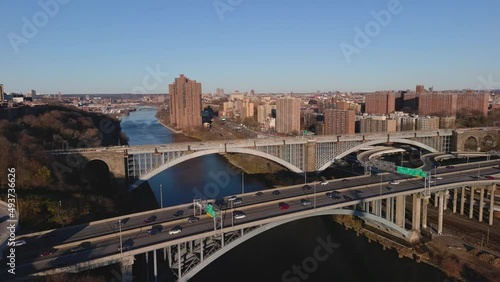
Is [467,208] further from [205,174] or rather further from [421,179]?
[205,174]

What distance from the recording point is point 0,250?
1151 cm

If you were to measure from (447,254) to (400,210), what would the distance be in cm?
280

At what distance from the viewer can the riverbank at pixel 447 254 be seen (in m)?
16.3

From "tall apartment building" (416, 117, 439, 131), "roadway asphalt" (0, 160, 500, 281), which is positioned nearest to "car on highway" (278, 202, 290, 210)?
"roadway asphalt" (0, 160, 500, 281)

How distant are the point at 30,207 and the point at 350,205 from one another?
1369cm

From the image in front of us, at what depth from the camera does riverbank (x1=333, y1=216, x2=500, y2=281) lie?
1631 centimetres

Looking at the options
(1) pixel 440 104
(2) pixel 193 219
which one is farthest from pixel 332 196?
(1) pixel 440 104

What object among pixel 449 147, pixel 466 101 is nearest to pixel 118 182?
→ pixel 449 147

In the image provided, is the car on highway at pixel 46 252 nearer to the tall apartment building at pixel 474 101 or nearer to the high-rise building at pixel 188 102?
the high-rise building at pixel 188 102

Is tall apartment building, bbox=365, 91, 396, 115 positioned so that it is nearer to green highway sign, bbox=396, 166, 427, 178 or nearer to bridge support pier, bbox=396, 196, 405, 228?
green highway sign, bbox=396, 166, 427, 178

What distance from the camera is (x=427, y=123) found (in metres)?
51.9

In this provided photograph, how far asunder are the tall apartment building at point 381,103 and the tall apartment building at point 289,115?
20.6 meters

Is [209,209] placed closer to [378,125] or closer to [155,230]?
[155,230]

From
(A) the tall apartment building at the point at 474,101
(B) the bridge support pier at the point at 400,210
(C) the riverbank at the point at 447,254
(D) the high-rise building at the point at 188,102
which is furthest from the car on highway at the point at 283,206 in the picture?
(D) the high-rise building at the point at 188,102
